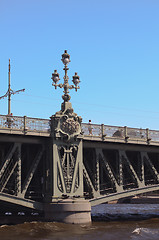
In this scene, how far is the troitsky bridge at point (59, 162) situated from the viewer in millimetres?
26453

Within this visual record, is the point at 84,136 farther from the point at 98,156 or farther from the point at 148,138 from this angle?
the point at 148,138

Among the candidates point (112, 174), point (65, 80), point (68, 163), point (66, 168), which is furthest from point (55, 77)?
point (112, 174)

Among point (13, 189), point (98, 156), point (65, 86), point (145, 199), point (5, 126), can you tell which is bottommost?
point (145, 199)

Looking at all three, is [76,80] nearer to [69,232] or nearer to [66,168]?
[66,168]

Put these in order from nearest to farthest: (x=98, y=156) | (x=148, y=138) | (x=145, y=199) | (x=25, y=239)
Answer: (x=25, y=239) < (x=98, y=156) < (x=148, y=138) < (x=145, y=199)

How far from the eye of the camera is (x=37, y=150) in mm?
29438

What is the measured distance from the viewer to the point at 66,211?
2655 cm

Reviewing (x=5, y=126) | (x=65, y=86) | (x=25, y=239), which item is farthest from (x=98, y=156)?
(x=25, y=239)

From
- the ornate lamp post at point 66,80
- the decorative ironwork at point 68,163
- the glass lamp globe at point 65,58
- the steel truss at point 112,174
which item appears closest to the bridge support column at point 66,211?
the decorative ironwork at point 68,163

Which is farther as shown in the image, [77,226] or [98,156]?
[98,156]

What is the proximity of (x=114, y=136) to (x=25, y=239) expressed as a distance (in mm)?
12448

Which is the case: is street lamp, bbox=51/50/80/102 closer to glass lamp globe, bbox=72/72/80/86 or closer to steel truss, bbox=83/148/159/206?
glass lamp globe, bbox=72/72/80/86

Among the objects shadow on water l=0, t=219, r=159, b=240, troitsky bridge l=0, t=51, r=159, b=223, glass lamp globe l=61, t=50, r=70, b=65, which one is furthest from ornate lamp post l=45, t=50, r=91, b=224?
glass lamp globe l=61, t=50, r=70, b=65

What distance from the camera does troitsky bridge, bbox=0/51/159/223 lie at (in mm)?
26453
